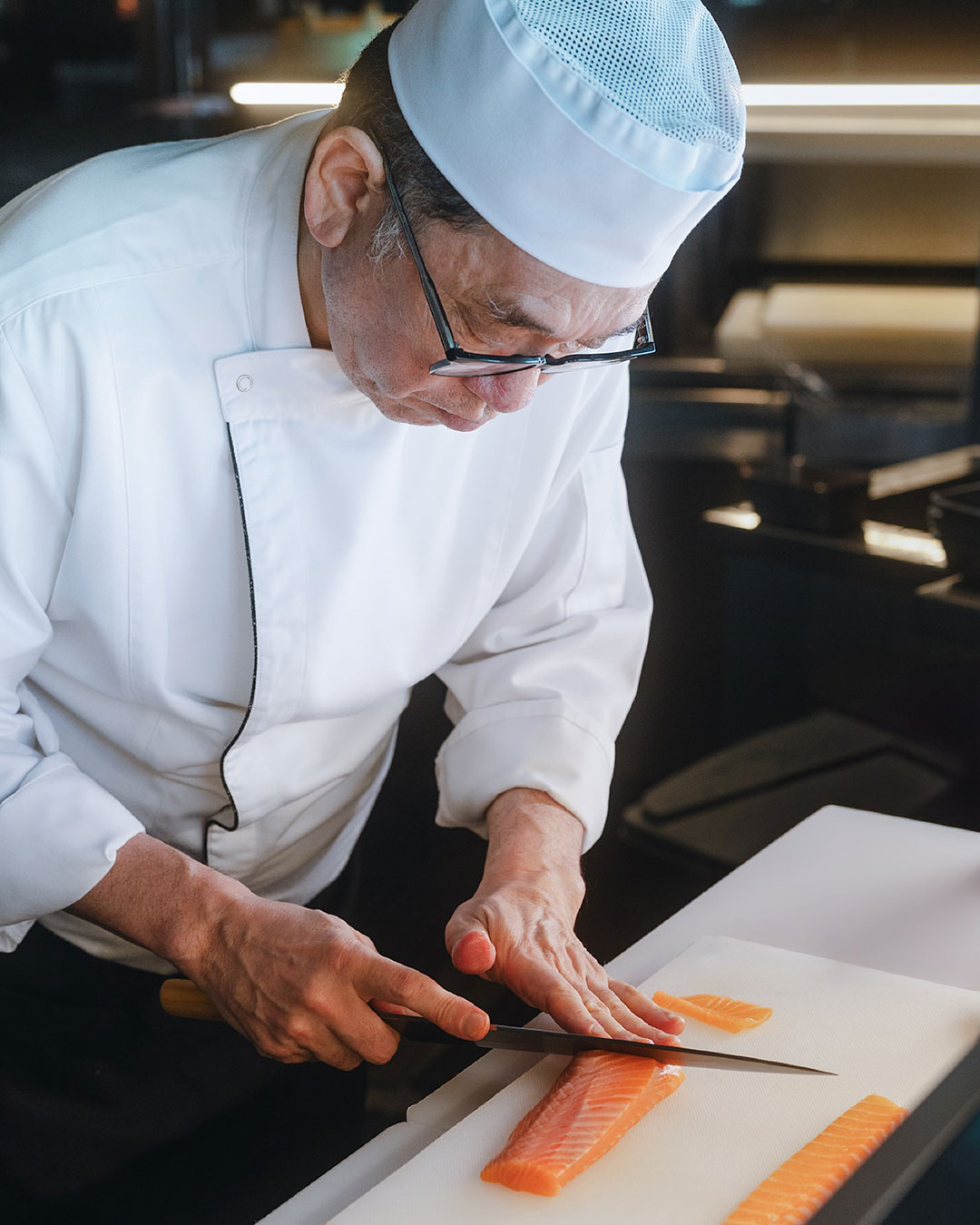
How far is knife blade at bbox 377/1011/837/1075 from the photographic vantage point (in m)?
1.03

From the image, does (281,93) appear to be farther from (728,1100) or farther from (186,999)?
(728,1100)

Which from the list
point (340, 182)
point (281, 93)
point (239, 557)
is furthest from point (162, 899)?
point (281, 93)

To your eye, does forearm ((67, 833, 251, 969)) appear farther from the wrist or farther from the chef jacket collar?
the chef jacket collar

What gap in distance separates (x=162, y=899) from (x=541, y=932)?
33 centimetres

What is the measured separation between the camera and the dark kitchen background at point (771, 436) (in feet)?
8.13

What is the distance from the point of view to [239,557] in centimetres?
125


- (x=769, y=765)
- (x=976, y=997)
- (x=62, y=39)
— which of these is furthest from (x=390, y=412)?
(x=62, y=39)

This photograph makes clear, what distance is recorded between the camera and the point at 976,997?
1.10 metres

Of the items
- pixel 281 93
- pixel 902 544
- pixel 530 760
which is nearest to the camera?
pixel 530 760

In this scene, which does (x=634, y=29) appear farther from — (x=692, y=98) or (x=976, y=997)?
(x=976, y=997)

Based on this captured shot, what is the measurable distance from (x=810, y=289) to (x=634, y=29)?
2887 millimetres

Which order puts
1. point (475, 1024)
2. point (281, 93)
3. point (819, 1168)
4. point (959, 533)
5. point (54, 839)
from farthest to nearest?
point (281, 93)
point (959, 533)
point (54, 839)
point (475, 1024)
point (819, 1168)

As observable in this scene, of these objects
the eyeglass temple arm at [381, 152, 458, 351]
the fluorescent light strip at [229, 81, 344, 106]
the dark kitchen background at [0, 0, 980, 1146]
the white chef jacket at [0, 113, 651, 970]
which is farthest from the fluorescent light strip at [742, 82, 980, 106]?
the eyeglass temple arm at [381, 152, 458, 351]

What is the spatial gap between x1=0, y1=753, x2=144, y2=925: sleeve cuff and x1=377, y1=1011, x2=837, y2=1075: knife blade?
27 centimetres
